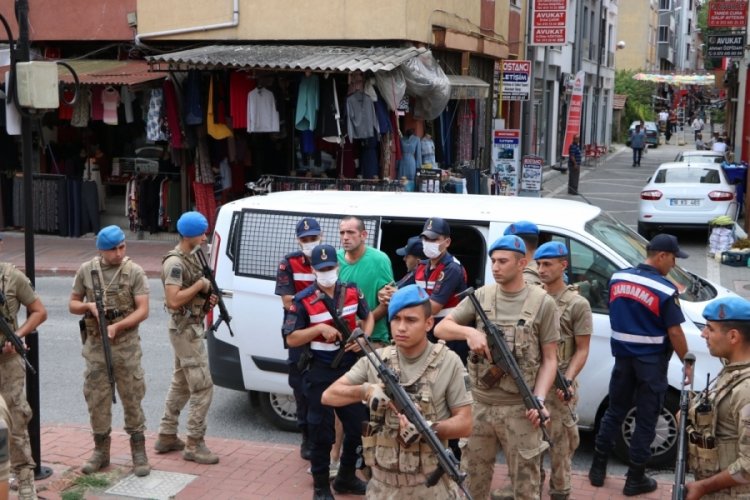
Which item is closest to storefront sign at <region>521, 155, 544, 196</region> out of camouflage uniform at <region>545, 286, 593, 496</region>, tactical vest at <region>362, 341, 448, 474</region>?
camouflage uniform at <region>545, 286, 593, 496</region>

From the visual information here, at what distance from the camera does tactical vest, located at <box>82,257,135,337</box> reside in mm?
6492

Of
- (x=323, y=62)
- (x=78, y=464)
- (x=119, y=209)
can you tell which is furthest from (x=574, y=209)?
(x=119, y=209)

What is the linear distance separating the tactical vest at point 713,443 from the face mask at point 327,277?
8.18 feet

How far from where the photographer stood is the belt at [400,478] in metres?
4.46

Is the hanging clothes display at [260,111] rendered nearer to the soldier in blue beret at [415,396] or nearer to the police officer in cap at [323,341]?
the police officer in cap at [323,341]

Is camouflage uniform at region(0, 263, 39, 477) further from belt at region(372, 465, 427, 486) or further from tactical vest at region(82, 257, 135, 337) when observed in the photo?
belt at region(372, 465, 427, 486)

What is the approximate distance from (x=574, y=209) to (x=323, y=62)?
7.98 meters

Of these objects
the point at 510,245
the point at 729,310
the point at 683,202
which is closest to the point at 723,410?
Result: the point at 729,310

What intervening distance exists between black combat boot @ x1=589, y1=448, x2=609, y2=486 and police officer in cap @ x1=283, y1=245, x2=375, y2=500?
1723 millimetres

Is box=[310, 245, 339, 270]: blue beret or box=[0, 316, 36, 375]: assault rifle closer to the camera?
box=[0, 316, 36, 375]: assault rifle

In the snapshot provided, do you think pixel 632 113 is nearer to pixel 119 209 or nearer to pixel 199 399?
pixel 119 209

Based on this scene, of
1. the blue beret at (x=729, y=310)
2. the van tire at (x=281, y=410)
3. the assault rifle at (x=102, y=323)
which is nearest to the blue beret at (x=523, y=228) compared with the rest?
the blue beret at (x=729, y=310)

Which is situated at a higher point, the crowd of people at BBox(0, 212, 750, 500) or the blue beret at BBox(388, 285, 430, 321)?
the blue beret at BBox(388, 285, 430, 321)

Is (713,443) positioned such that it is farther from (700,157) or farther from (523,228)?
(700,157)
